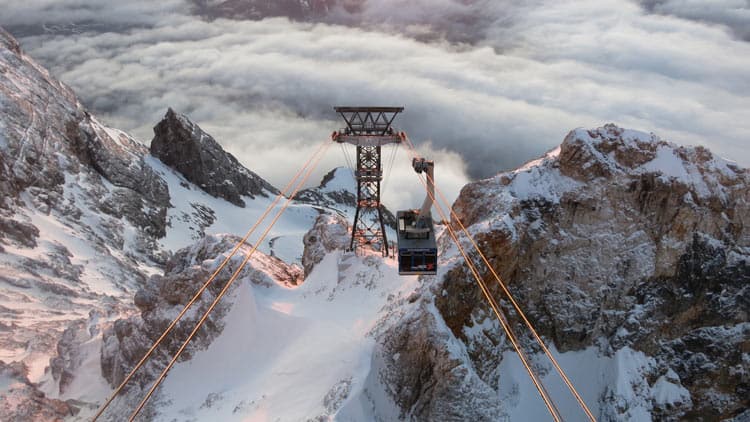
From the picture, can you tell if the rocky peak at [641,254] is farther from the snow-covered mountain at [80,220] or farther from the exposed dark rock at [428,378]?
the snow-covered mountain at [80,220]

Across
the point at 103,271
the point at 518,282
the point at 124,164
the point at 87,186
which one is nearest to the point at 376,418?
the point at 518,282

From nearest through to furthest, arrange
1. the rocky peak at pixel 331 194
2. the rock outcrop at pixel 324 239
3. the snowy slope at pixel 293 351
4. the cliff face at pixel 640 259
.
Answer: the snowy slope at pixel 293 351 < the cliff face at pixel 640 259 < the rock outcrop at pixel 324 239 < the rocky peak at pixel 331 194

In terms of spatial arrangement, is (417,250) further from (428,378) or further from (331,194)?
(331,194)

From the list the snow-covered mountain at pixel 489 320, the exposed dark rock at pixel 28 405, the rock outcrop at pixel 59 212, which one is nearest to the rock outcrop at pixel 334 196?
the rock outcrop at pixel 59 212

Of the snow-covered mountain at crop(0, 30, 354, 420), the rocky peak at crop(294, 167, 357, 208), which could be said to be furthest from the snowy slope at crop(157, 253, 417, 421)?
the rocky peak at crop(294, 167, 357, 208)

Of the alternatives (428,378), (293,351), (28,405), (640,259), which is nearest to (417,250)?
(428,378)

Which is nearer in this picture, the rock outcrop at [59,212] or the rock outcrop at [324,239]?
the rock outcrop at [324,239]

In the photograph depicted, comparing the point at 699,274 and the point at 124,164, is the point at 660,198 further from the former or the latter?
the point at 124,164
